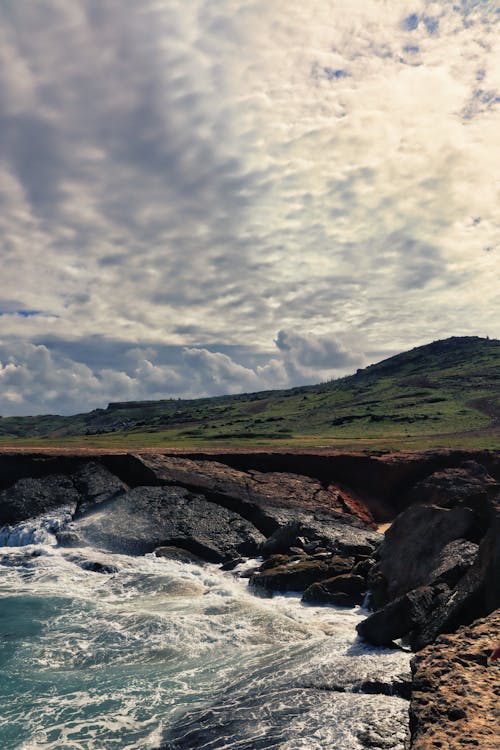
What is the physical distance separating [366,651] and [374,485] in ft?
100

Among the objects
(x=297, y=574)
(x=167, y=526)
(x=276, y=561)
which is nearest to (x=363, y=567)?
(x=297, y=574)

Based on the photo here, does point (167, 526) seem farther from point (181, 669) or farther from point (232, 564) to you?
point (181, 669)

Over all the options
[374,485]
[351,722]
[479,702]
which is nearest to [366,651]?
[351,722]

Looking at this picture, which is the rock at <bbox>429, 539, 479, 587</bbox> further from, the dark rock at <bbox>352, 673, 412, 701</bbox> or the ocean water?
the dark rock at <bbox>352, 673, 412, 701</bbox>

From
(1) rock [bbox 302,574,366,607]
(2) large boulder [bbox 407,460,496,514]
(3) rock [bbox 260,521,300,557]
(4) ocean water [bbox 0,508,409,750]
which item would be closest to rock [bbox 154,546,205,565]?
(4) ocean water [bbox 0,508,409,750]

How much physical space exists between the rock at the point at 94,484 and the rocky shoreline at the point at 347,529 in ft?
0.41

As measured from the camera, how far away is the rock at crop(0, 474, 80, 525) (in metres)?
42.7

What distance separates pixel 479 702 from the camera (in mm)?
9984

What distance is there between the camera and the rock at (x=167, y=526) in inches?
1464

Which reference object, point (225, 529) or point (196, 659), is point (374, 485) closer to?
point (225, 529)

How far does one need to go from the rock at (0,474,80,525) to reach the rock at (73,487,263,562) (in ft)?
12.4

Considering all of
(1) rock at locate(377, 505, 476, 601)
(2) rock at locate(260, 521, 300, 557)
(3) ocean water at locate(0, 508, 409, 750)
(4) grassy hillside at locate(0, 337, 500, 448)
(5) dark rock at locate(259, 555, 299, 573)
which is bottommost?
(3) ocean water at locate(0, 508, 409, 750)

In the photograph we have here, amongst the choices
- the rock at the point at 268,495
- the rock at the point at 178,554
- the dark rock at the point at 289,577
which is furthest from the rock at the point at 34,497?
the dark rock at the point at 289,577

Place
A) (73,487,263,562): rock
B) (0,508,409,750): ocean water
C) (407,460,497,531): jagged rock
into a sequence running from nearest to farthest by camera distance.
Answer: (0,508,409,750): ocean water
(73,487,263,562): rock
(407,460,497,531): jagged rock
